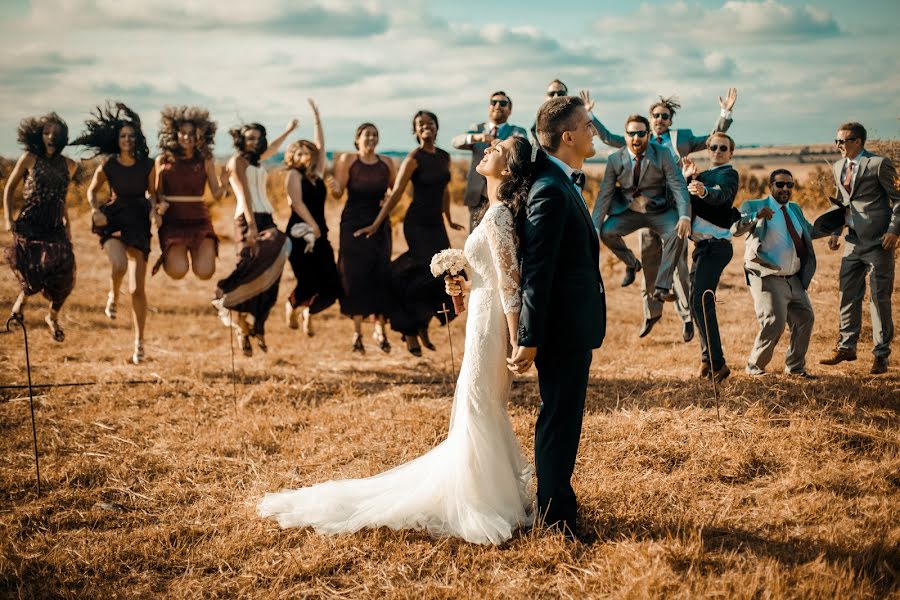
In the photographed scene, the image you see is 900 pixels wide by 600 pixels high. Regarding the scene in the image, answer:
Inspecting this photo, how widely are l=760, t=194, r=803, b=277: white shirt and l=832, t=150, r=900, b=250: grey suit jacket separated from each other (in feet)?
3.12

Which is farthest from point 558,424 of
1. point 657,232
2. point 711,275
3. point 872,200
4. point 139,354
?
point 139,354

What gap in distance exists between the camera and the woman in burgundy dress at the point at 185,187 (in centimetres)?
884

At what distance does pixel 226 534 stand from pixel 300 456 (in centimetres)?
134

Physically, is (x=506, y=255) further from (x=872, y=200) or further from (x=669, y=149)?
(x=872, y=200)

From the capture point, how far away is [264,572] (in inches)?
161

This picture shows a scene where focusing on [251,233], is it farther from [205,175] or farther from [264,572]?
[264,572]

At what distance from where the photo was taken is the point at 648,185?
7.69m

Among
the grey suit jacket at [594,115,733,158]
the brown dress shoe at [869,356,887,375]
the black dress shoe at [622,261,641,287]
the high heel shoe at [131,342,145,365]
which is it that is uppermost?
A: the grey suit jacket at [594,115,733,158]

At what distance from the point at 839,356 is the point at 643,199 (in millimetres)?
2623

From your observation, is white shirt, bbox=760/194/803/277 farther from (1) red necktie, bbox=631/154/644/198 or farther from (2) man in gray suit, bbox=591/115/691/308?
(1) red necktie, bbox=631/154/644/198

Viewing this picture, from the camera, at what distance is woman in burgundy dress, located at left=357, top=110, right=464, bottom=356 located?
8539mm

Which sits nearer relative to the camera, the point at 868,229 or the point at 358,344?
the point at 868,229

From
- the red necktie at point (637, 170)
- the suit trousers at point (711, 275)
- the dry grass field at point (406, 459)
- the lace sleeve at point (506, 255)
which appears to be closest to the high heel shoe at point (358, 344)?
the dry grass field at point (406, 459)

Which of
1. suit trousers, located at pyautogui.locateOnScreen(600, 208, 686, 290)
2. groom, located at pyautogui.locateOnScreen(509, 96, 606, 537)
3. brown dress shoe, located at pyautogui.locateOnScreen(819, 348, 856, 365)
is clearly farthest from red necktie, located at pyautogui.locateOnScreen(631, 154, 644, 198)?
groom, located at pyautogui.locateOnScreen(509, 96, 606, 537)
